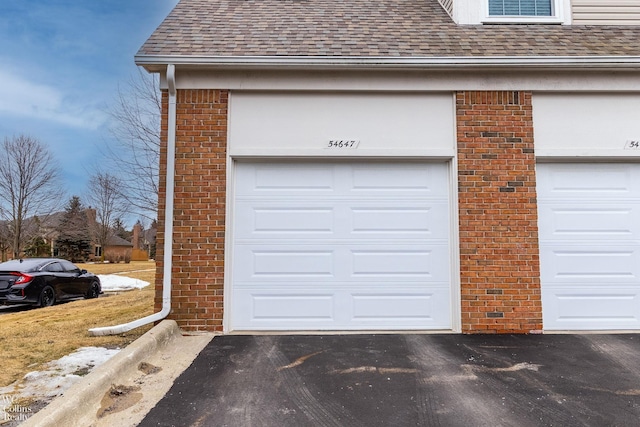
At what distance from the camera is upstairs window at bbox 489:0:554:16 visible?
20.4 ft

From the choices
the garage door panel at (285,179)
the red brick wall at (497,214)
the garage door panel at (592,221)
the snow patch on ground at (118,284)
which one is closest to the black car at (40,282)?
the snow patch on ground at (118,284)

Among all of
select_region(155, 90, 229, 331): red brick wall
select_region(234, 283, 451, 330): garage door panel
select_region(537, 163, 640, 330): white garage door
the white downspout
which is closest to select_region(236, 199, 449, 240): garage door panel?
select_region(155, 90, 229, 331): red brick wall

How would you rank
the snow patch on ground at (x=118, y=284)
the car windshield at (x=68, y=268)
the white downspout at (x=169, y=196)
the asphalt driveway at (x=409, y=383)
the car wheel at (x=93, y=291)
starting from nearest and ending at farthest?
the asphalt driveway at (x=409, y=383) < the white downspout at (x=169, y=196) < the car windshield at (x=68, y=268) < the car wheel at (x=93, y=291) < the snow patch on ground at (x=118, y=284)

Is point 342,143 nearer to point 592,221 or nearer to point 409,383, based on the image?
point 409,383

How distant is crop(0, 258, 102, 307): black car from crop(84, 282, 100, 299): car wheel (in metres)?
0.08

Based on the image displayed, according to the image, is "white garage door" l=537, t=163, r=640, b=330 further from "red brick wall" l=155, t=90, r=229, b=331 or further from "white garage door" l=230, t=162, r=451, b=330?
"red brick wall" l=155, t=90, r=229, b=331

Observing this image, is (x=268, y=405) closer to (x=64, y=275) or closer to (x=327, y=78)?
(x=327, y=78)

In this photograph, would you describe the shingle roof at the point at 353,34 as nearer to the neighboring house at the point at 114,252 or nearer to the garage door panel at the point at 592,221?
the garage door panel at the point at 592,221

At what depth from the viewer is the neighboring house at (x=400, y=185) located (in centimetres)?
500

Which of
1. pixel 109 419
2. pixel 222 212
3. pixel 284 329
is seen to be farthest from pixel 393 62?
pixel 109 419

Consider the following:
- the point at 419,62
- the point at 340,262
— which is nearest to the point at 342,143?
the point at 419,62

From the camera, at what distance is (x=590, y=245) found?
5.14 m

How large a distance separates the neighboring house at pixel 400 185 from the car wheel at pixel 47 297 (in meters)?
6.85

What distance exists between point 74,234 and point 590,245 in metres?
39.8
